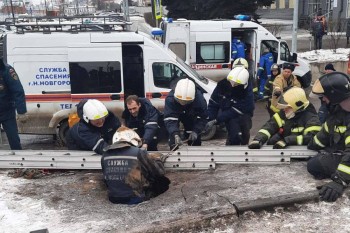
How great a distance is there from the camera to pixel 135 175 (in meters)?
4.30

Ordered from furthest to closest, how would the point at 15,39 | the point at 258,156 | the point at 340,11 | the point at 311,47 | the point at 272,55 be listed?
the point at 340,11 → the point at 311,47 → the point at 272,55 → the point at 15,39 → the point at 258,156

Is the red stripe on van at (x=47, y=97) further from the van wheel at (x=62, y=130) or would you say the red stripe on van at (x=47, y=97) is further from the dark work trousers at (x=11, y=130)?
the dark work trousers at (x=11, y=130)

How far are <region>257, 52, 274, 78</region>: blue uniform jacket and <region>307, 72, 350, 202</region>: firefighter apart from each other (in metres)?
7.81

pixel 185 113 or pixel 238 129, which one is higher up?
pixel 185 113

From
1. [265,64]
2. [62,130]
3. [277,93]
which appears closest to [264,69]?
[265,64]

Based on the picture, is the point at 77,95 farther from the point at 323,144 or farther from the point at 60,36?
the point at 323,144

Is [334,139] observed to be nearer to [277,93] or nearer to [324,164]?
[324,164]

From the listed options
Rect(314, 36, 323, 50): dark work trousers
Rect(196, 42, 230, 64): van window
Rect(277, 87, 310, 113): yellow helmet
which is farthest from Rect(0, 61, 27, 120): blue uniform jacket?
Rect(314, 36, 323, 50): dark work trousers

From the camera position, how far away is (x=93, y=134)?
17.3 ft

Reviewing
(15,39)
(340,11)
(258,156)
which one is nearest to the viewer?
(258,156)

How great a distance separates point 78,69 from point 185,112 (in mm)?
3292

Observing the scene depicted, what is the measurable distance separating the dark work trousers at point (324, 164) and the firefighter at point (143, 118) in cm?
201

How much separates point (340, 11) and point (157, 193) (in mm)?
29525

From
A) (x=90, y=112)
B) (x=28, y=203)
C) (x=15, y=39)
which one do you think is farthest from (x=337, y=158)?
(x=15, y=39)
